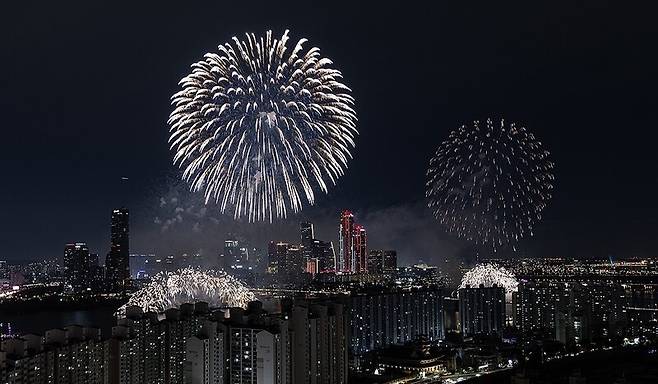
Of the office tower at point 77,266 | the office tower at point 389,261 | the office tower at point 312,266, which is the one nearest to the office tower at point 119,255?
the office tower at point 77,266

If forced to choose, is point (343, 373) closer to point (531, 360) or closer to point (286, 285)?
point (531, 360)

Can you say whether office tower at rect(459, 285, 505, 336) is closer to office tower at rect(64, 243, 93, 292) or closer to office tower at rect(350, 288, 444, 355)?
office tower at rect(350, 288, 444, 355)

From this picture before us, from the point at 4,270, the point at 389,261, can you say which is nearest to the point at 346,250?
the point at 389,261

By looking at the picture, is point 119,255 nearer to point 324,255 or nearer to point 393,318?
point 324,255

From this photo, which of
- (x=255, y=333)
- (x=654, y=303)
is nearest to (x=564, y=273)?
(x=654, y=303)

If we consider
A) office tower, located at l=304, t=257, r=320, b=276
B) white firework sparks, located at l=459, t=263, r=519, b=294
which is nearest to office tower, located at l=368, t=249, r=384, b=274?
office tower, located at l=304, t=257, r=320, b=276

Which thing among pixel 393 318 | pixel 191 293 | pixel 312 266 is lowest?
pixel 393 318
